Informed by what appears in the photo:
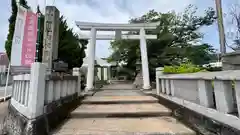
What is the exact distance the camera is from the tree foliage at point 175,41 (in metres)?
9.13

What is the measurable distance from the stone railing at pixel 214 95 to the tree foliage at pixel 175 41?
6.50 meters

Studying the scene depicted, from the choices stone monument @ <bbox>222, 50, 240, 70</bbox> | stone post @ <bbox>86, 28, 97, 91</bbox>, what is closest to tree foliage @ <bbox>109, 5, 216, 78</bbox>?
stone post @ <bbox>86, 28, 97, 91</bbox>

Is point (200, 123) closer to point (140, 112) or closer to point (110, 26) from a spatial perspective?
point (140, 112)

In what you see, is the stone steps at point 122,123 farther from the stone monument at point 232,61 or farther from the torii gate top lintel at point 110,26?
the torii gate top lintel at point 110,26

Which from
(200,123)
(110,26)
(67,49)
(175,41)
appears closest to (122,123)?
(200,123)

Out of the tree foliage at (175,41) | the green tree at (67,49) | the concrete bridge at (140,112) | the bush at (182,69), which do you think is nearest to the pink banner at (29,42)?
the concrete bridge at (140,112)

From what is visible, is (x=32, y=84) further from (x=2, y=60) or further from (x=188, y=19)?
(x=188, y=19)

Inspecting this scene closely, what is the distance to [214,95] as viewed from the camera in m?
1.81

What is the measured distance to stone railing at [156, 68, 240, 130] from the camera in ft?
4.76

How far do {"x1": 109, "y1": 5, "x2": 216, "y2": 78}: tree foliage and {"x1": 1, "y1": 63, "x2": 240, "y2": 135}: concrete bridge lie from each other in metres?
6.21

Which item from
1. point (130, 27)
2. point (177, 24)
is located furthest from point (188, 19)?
point (130, 27)

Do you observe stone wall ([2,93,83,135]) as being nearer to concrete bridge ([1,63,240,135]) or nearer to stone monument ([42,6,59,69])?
concrete bridge ([1,63,240,135])

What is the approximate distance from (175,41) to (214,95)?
8906 mm

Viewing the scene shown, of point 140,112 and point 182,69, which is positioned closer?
point 140,112
